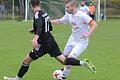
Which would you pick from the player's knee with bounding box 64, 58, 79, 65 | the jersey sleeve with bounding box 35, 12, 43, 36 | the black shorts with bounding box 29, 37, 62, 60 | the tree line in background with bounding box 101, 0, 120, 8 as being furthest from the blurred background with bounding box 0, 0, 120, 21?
the jersey sleeve with bounding box 35, 12, 43, 36

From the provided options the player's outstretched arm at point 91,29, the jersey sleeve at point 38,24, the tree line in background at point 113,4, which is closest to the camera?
the jersey sleeve at point 38,24

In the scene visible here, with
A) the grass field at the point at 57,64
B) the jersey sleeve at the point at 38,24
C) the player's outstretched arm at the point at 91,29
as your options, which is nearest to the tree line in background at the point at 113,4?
the grass field at the point at 57,64

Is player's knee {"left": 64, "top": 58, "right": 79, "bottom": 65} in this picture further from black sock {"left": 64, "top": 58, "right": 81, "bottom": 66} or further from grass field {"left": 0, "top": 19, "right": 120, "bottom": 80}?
grass field {"left": 0, "top": 19, "right": 120, "bottom": 80}

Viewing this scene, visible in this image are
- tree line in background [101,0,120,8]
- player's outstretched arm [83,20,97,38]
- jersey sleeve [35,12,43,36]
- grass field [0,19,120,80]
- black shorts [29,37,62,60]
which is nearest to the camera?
jersey sleeve [35,12,43,36]

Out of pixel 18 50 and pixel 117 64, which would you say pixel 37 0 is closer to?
pixel 117 64

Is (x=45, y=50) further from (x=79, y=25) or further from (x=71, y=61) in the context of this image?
(x=79, y=25)

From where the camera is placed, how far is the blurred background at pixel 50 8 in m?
48.2

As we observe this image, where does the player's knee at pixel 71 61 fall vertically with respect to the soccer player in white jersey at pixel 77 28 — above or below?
below

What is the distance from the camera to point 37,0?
10.2m

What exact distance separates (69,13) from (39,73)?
2.45 m

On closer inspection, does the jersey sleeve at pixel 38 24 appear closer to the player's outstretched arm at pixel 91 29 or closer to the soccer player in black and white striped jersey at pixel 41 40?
the soccer player in black and white striped jersey at pixel 41 40

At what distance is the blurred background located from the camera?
48188mm

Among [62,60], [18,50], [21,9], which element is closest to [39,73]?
[62,60]

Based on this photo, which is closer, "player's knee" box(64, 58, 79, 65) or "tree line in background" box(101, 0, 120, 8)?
"player's knee" box(64, 58, 79, 65)
